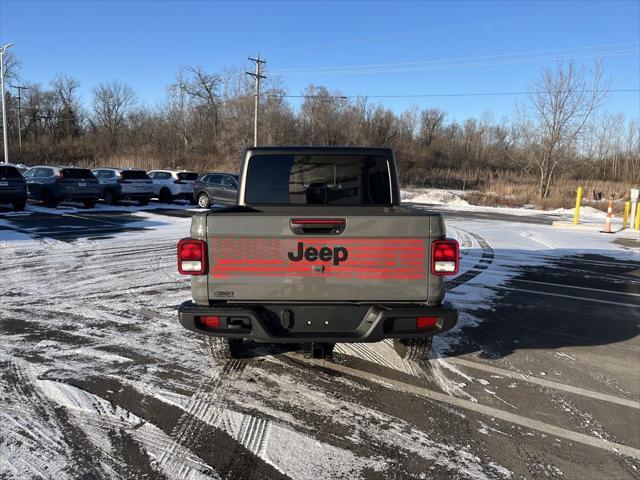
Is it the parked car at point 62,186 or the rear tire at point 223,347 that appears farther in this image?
the parked car at point 62,186

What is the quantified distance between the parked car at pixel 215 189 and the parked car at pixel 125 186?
7.86 ft

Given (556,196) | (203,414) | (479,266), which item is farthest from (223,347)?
(556,196)

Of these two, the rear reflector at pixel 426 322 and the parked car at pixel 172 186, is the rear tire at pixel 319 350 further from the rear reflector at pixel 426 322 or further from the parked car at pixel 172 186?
the parked car at pixel 172 186

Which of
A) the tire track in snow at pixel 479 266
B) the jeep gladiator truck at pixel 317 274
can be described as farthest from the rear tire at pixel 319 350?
the tire track in snow at pixel 479 266

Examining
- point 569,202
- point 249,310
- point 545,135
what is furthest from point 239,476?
point 545,135

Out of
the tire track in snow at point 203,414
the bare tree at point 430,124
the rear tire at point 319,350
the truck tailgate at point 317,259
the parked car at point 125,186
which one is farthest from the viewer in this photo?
the bare tree at point 430,124

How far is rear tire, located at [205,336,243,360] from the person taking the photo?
4266 mm

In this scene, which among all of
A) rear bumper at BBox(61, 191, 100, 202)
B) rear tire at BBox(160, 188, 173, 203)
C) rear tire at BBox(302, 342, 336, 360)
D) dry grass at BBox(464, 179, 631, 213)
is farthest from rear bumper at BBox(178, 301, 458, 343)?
dry grass at BBox(464, 179, 631, 213)

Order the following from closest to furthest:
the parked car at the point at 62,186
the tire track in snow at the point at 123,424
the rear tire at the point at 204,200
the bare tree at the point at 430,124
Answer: the tire track in snow at the point at 123,424
the parked car at the point at 62,186
the rear tire at the point at 204,200
the bare tree at the point at 430,124

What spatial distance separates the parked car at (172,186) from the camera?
24438mm

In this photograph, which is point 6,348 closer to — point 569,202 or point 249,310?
point 249,310

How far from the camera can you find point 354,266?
3.54 metres

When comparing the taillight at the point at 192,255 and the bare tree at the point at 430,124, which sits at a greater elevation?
the bare tree at the point at 430,124

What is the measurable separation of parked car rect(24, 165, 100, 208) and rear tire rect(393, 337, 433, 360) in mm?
18199
